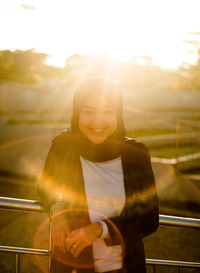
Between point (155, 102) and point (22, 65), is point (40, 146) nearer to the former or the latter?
point (22, 65)

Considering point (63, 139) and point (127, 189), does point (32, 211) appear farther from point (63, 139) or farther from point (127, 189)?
point (127, 189)

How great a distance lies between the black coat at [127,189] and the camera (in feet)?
4.53

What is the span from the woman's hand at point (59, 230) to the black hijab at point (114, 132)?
0.90 ft

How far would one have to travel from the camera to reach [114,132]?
1471mm

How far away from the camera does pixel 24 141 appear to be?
9.70 m

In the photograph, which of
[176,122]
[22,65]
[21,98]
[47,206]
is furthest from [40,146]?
[21,98]

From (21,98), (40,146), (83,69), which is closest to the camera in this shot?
(40,146)

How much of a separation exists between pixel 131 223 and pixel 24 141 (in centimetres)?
865

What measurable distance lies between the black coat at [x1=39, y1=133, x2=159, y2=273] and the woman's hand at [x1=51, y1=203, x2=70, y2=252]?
6cm

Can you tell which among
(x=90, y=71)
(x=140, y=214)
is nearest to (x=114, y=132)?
(x=140, y=214)

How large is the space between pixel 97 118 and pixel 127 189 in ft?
1.10

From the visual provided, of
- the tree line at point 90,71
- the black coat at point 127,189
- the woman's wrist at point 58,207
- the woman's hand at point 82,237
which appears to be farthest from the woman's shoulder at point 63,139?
the tree line at point 90,71

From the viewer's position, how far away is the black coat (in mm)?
1380

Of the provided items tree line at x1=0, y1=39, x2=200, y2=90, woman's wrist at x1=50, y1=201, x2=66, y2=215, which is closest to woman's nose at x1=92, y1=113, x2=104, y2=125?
woman's wrist at x1=50, y1=201, x2=66, y2=215
